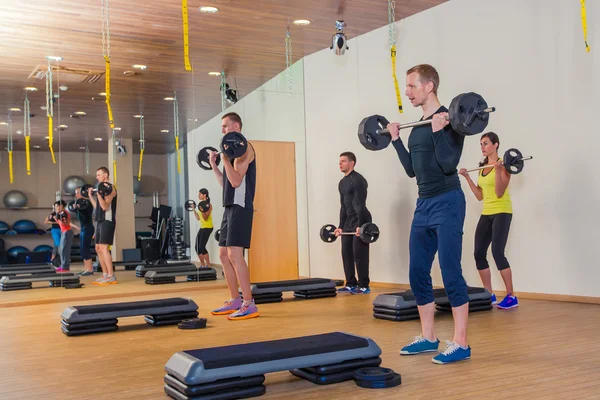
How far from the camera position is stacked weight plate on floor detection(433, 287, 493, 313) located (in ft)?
14.1

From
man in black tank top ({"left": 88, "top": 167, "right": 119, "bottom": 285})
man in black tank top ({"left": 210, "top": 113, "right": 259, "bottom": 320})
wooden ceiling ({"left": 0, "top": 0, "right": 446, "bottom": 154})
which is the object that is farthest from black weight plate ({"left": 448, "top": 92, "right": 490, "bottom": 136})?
man in black tank top ({"left": 88, "top": 167, "right": 119, "bottom": 285})

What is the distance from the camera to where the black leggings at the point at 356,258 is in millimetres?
5848

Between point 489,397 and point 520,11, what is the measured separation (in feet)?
12.7

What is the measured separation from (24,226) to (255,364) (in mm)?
5083

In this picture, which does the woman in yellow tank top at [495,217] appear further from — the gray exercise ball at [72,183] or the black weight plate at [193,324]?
the gray exercise ball at [72,183]

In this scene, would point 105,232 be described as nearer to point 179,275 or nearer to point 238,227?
point 179,275

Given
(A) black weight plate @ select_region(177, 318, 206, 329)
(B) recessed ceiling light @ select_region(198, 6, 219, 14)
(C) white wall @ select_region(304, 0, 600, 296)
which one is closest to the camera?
(A) black weight plate @ select_region(177, 318, 206, 329)

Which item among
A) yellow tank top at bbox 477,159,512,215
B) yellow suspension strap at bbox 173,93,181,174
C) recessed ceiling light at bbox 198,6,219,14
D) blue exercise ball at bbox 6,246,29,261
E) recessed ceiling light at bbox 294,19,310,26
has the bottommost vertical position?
blue exercise ball at bbox 6,246,29,261

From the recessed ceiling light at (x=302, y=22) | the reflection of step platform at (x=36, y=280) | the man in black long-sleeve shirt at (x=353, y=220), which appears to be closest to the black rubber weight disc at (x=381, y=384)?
the man in black long-sleeve shirt at (x=353, y=220)

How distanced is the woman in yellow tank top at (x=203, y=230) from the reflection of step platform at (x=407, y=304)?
2967 mm

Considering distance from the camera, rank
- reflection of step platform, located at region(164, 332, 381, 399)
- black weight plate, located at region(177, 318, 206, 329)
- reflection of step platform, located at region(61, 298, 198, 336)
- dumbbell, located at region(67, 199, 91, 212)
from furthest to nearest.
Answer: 1. dumbbell, located at region(67, 199, 91, 212)
2. black weight plate, located at region(177, 318, 206, 329)
3. reflection of step platform, located at region(61, 298, 198, 336)
4. reflection of step platform, located at region(164, 332, 381, 399)

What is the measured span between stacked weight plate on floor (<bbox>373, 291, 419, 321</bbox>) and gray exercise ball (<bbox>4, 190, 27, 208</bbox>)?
4.13 metres

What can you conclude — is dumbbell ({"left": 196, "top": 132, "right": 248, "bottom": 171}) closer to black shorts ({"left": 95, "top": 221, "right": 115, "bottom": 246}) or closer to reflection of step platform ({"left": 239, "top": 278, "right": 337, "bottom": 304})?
reflection of step platform ({"left": 239, "top": 278, "right": 337, "bottom": 304})

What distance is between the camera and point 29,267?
6.75 m
